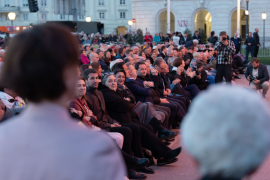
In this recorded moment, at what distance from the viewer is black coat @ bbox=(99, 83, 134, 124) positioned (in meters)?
5.84

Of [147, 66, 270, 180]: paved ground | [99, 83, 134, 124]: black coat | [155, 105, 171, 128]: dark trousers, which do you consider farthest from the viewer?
[155, 105, 171, 128]: dark trousers

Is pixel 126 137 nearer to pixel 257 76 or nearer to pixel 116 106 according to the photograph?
pixel 116 106

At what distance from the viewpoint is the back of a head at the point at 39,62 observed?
47.7 inches

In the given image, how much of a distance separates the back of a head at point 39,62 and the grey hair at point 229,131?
0.41 metres

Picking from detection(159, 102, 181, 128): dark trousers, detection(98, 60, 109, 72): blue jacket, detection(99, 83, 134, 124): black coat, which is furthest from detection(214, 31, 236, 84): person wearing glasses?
detection(99, 83, 134, 124): black coat

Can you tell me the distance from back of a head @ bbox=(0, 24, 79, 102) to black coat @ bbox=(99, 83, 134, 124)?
15.0ft

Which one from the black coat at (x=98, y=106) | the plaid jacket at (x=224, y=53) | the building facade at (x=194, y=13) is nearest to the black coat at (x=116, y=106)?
the black coat at (x=98, y=106)

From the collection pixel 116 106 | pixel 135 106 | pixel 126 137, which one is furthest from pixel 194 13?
pixel 126 137

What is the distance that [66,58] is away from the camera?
1.24 metres

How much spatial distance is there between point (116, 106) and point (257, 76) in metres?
5.98

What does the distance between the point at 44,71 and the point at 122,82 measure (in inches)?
213

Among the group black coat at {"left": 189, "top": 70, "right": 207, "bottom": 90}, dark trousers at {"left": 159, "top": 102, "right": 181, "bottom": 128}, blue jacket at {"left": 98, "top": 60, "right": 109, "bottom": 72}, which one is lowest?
dark trousers at {"left": 159, "top": 102, "right": 181, "bottom": 128}

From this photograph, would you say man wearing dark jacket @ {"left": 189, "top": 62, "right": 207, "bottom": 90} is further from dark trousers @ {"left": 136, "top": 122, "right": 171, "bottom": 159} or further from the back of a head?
the back of a head

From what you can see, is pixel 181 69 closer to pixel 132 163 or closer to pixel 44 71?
pixel 132 163
